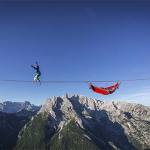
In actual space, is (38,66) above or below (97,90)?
above

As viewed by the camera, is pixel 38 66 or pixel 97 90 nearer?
pixel 97 90

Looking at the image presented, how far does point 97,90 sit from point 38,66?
43.2 feet

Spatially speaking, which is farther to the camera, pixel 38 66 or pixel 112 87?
pixel 38 66

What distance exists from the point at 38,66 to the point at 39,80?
10.4ft

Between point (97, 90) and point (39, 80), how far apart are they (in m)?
11.6

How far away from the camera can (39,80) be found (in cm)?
5478

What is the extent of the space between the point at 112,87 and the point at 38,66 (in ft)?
50.4

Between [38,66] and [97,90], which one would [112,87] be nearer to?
[97,90]

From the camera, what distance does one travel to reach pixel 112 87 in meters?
52.6

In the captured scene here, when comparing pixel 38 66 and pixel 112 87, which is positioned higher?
pixel 38 66

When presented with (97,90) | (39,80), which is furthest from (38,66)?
(97,90)

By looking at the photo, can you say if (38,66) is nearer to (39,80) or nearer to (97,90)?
(39,80)

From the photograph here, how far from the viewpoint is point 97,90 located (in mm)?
51625

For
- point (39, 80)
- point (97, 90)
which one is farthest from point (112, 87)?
point (39, 80)
